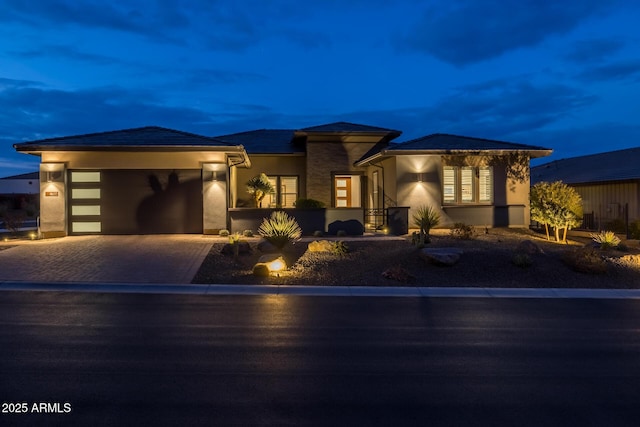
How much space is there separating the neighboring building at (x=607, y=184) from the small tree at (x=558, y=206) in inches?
148

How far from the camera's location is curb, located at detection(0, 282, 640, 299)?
471 inches

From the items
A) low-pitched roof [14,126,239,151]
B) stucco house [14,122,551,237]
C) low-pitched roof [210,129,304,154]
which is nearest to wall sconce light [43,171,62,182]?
stucco house [14,122,551,237]

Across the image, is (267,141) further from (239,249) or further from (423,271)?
(423,271)

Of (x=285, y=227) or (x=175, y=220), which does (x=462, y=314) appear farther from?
(x=175, y=220)

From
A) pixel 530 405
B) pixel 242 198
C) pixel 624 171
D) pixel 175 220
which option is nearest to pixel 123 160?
pixel 175 220

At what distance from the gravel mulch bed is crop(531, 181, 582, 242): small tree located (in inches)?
108

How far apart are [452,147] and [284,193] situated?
9.89 m

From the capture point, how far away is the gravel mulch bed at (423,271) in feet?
43.3

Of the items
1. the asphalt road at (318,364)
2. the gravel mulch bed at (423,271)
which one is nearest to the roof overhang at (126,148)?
the gravel mulch bed at (423,271)

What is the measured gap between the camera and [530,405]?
17.5 feet

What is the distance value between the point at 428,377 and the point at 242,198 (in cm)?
2341

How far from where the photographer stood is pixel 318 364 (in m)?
6.64

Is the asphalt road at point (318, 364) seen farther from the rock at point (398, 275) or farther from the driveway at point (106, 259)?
the driveway at point (106, 259)

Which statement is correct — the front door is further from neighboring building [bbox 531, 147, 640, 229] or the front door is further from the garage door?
neighboring building [bbox 531, 147, 640, 229]
